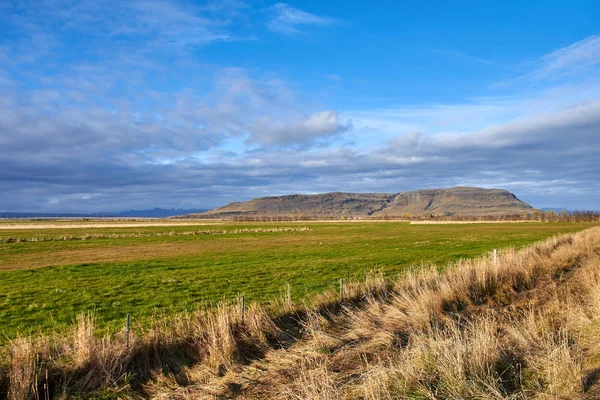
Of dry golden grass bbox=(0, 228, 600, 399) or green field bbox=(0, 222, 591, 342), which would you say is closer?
dry golden grass bbox=(0, 228, 600, 399)

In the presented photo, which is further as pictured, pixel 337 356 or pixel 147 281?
pixel 147 281

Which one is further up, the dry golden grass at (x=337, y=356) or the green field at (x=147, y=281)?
the dry golden grass at (x=337, y=356)

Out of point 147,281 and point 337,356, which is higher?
point 337,356

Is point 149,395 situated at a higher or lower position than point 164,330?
lower

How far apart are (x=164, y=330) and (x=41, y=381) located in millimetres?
2777

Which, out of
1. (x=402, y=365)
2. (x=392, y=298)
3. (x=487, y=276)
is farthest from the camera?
(x=487, y=276)

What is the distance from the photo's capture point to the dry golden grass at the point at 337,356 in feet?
22.6

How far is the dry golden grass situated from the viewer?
22.6ft

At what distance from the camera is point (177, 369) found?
860 cm

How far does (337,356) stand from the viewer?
28.8 ft

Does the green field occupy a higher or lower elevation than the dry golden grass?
lower

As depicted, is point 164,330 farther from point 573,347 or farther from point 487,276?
point 487,276

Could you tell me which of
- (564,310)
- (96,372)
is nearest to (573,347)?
(564,310)

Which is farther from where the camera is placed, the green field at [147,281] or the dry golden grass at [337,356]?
the green field at [147,281]
